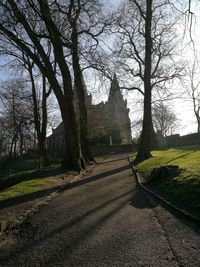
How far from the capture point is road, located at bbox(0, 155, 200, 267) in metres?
4.89

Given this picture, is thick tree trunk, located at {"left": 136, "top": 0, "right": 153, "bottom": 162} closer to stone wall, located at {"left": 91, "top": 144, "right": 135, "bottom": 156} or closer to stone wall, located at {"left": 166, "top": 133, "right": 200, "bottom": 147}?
stone wall, located at {"left": 166, "top": 133, "right": 200, "bottom": 147}

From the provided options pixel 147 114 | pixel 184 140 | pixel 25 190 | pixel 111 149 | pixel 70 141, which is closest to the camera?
pixel 25 190

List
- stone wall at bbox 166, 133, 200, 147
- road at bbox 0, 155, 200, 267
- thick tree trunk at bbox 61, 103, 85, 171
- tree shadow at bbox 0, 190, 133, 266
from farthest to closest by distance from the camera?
stone wall at bbox 166, 133, 200, 147 → thick tree trunk at bbox 61, 103, 85, 171 → tree shadow at bbox 0, 190, 133, 266 → road at bbox 0, 155, 200, 267

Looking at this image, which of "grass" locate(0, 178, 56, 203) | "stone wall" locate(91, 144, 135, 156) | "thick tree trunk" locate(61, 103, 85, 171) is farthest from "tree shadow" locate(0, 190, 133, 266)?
"stone wall" locate(91, 144, 135, 156)

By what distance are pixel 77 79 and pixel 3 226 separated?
19.9m

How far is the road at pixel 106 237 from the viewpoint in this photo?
16.0ft

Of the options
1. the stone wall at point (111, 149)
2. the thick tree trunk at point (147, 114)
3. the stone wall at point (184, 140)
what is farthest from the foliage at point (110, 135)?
the thick tree trunk at point (147, 114)

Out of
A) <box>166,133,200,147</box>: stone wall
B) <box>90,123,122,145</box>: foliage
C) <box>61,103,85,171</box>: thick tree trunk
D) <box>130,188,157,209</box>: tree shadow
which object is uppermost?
<box>90,123,122,145</box>: foliage

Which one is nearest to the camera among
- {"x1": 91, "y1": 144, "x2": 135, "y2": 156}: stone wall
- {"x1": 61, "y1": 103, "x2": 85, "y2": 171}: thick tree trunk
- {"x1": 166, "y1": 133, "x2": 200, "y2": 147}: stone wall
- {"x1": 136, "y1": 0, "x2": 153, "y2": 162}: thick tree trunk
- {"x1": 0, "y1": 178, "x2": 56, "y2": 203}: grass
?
{"x1": 0, "y1": 178, "x2": 56, "y2": 203}: grass

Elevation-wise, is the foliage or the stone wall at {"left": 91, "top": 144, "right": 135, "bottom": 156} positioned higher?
the foliage

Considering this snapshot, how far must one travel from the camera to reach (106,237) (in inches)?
235

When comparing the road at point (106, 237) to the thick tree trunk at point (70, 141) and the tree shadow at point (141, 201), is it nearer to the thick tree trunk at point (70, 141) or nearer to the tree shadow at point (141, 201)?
the tree shadow at point (141, 201)

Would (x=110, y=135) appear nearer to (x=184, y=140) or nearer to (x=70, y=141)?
(x=184, y=140)

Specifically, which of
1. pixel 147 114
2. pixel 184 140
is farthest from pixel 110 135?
pixel 147 114
